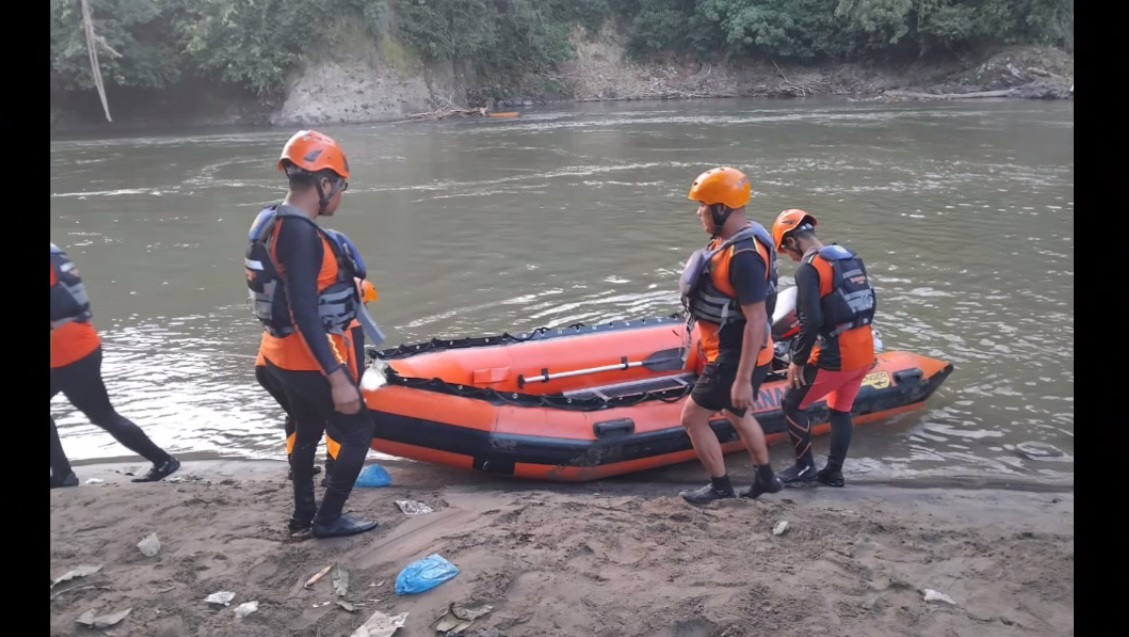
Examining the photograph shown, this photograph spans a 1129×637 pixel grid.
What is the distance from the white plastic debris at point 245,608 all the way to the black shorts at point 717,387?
2046mm

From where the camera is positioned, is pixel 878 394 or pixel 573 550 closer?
pixel 573 550

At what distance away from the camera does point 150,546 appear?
3.41 m

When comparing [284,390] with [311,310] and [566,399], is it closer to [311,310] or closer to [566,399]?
[311,310]

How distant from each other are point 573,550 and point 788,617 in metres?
0.86

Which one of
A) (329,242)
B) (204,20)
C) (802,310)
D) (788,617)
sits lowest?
(788,617)

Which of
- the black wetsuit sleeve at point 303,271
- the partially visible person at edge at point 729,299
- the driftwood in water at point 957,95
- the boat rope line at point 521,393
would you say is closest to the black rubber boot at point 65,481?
the boat rope line at point 521,393

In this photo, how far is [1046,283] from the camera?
25.7 ft

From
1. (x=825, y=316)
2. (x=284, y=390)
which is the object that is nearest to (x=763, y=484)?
(x=825, y=316)

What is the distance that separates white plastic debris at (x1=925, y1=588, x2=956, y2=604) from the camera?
3.08 m

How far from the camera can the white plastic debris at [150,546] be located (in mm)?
3383

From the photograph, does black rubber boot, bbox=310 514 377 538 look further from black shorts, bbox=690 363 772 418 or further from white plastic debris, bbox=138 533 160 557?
black shorts, bbox=690 363 772 418

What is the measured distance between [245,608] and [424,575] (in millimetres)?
633
